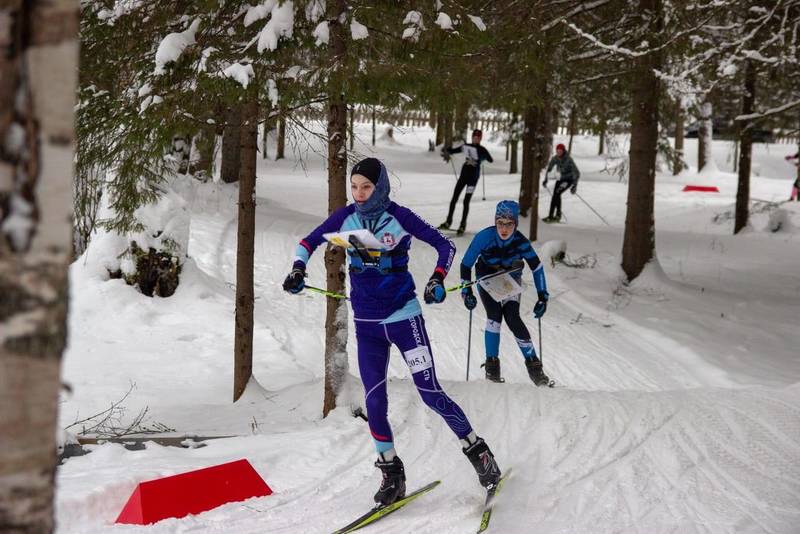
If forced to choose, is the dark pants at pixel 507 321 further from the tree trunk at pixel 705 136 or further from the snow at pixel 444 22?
the tree trunk at pixel 705 136

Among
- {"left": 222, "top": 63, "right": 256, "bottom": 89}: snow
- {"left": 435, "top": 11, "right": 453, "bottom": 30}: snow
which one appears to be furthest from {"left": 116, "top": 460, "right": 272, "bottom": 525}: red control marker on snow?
{"left": 435, "top": 11, "right": 453, "bottom": 30}: snow

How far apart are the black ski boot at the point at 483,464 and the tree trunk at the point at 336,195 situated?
244 centimetres

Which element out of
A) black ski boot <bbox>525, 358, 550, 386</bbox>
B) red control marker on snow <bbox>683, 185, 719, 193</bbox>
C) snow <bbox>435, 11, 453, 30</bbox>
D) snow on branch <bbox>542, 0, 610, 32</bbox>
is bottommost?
black ski boot <bbox>525, 358, 550, 386</bbox>

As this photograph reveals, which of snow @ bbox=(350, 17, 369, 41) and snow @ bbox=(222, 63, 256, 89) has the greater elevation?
snow @ bbox=(350, 17, 369, 41)

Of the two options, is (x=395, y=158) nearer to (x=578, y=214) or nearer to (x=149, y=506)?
(x=578, y=214)

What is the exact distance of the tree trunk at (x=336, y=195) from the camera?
283 inches

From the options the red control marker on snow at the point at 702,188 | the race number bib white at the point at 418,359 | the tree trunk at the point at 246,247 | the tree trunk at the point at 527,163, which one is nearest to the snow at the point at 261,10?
the tree trunk at the point at 246,247

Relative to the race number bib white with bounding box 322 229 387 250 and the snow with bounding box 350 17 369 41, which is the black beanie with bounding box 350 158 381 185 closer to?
the race number bib white with bounding box 322 229 387 250

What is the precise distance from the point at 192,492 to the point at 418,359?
1649 millimetres

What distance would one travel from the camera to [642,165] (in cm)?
1416

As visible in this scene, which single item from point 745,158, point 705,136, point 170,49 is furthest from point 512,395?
point 705,136

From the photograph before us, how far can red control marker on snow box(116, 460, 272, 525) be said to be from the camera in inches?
192

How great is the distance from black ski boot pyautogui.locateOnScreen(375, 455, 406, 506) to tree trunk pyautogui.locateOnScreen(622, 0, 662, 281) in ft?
32.0

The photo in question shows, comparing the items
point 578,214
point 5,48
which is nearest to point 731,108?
point 578,214
